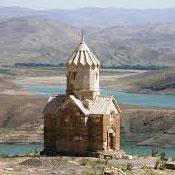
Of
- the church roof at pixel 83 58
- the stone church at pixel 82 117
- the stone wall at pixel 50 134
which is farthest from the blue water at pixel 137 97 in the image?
the stone wall at pixel 50 134

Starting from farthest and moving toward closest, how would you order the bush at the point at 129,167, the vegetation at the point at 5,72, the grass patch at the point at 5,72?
the vegetation at the point at 5,72
the grass patch at the point at 5,72
the bush at the point at 129,167

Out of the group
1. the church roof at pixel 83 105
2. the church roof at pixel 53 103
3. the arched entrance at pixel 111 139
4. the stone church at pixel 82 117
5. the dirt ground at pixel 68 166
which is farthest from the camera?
the church roof at pixel 53 103

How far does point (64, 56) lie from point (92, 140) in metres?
170

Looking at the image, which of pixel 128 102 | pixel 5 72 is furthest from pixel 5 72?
pixel 128 102

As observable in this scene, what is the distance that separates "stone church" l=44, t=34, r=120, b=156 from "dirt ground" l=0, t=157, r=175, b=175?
4.16ft

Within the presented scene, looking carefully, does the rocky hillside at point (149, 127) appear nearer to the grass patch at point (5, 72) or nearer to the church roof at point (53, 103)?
the church roof at point (53, 103)

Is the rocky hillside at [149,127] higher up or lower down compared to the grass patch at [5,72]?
lower down

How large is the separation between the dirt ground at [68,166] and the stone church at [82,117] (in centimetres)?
127

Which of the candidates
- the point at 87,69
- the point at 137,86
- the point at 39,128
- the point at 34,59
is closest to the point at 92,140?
the point at 87,69

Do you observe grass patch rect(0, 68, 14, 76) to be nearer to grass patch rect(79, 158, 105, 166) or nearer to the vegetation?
the vegetation

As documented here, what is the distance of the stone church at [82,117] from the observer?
2861 cm

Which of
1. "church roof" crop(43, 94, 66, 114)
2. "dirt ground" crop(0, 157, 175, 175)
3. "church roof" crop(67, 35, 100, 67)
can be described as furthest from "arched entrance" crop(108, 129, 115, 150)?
"church roof" crop(67, 35, 100, 67)

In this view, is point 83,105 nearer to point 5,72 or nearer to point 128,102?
point 128,102

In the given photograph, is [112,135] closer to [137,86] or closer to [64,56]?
[137,86]
